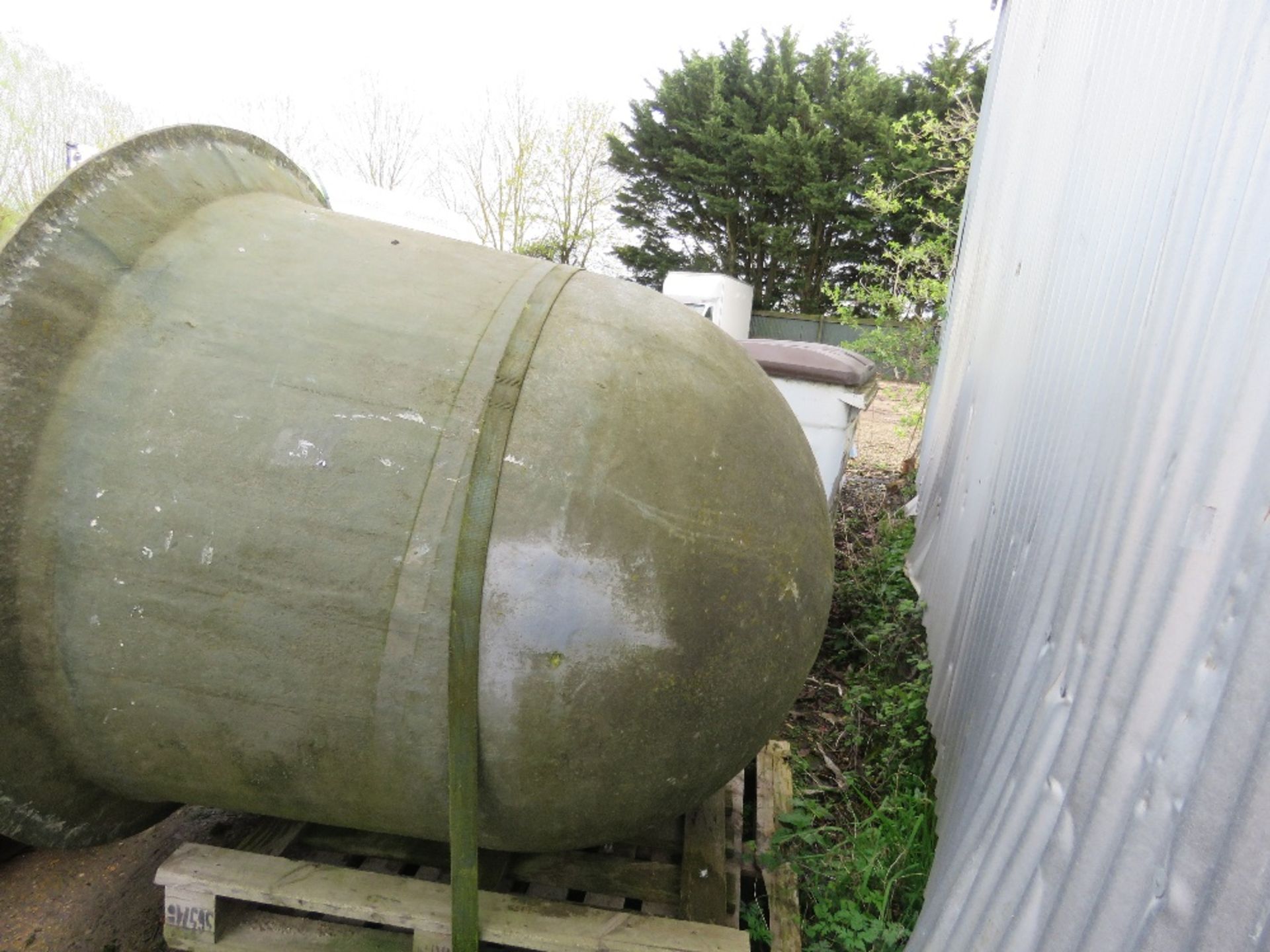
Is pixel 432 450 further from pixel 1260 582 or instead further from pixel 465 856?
pixel 1260 582

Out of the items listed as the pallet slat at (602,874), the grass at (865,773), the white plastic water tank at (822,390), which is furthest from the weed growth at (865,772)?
the white plastic water tank at (822,390)

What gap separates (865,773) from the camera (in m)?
3.02

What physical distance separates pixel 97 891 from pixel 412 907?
4.00ft

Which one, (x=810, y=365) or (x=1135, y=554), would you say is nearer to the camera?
(x=1135, y=554)

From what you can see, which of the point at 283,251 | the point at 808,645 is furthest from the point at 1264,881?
the point at 283,251

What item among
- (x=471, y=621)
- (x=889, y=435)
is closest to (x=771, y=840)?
(x=471, y=621)

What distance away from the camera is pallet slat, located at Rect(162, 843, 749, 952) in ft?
5.82

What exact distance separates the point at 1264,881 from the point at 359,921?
1936 mm

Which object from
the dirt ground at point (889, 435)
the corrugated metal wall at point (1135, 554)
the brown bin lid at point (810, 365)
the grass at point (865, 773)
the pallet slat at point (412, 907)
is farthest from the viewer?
the dirt ground at point (889, 435)

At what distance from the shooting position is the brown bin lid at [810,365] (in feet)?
15.2

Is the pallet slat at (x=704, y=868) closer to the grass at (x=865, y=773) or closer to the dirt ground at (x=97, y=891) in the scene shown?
the grass at (x=865, y=773)

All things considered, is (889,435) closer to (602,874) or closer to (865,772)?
(865,772)

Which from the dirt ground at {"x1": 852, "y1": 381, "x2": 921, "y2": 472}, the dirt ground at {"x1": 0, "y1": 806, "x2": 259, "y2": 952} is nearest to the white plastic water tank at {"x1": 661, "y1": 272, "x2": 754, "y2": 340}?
the dirt ground at {"x1": 852, "y1": 381, "x2": 921, "y2": 472}

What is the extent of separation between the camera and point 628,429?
5.40 feet
